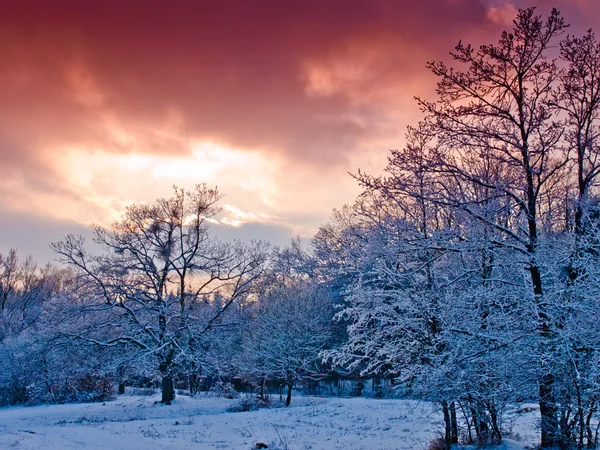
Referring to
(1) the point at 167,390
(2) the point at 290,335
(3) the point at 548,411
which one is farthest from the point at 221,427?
(3) the point at 548,411

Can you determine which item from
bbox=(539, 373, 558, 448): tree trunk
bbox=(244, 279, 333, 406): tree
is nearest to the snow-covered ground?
bbox=(539, 373, 558, 448): tree trunk

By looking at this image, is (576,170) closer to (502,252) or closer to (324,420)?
(502,252)

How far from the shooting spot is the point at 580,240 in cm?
764

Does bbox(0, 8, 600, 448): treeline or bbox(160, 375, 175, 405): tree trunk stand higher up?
bbox(0, 8, 600, 448): treeline

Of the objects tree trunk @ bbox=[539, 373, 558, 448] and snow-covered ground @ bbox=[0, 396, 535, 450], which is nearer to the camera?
tree trunk @ bbox=[539, 373, 558, 448]

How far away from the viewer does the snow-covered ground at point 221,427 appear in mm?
12977

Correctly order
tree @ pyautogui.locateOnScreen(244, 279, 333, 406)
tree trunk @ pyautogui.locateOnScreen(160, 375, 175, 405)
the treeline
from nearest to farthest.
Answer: the treeline → tree trunk @ pyautogui.locateOnScreen(160, 375, 175, 405) → tree @ pyautogui.locateOnScreen(244, 279, 333, 406)

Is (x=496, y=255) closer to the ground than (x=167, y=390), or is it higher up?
higher up

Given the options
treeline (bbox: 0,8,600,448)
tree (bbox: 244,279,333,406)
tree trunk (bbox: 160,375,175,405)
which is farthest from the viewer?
tree (bbox: 244,279,333,406)

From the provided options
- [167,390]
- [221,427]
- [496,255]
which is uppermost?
[496,255]

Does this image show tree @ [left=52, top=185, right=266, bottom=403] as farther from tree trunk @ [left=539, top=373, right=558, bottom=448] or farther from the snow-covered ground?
tree trunk @ [left=539, top=373, right=558, bottom=448]

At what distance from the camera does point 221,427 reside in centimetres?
1794

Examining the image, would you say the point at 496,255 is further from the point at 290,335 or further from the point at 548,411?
the point at 290,335

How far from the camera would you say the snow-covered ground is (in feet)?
42.6
